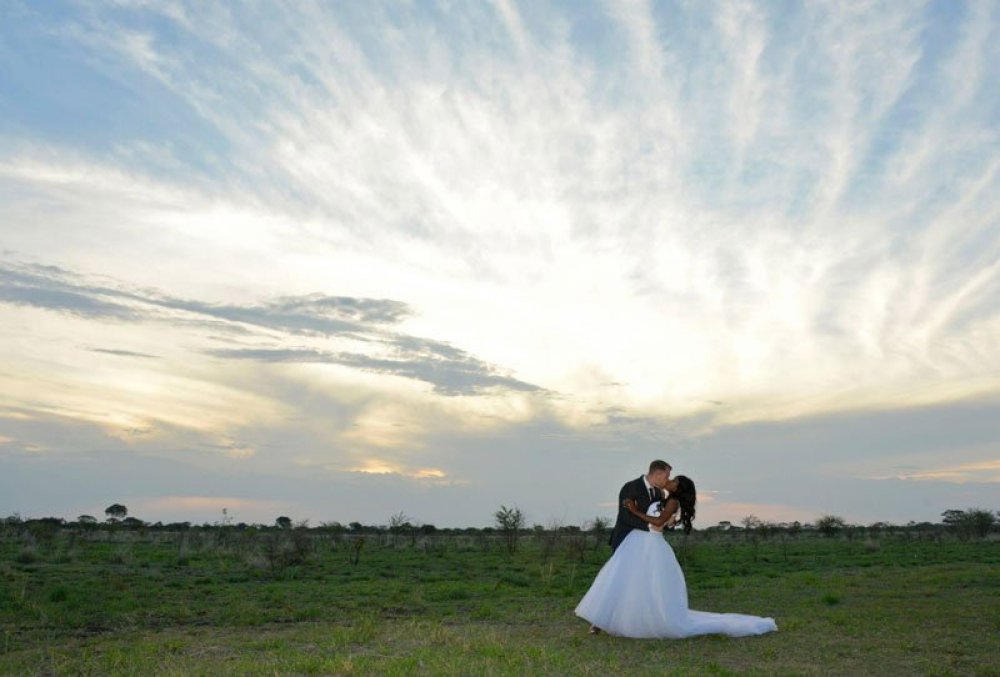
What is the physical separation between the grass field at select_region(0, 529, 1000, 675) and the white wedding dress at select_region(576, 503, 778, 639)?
24cm

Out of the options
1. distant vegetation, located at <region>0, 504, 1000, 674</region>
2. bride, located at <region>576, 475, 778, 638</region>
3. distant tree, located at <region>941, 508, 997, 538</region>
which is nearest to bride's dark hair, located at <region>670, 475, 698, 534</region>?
bride, located at <region>576, 475, 778, 638</region>

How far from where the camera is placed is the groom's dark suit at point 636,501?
1205 centimetres

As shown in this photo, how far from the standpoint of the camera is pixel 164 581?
866 inches

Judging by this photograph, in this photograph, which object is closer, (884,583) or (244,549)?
(884,583)

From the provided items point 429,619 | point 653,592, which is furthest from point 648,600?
point 429,619

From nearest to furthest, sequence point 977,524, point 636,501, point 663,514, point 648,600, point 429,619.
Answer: point 648,600
point 663,514
point 636,501
point 429,619
point 977,524

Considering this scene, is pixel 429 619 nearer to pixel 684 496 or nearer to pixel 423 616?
pixel 423 616

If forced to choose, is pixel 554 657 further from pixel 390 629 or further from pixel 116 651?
pixel 116 651

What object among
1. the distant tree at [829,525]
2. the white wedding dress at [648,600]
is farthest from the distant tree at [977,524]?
the white wedding dress at [648,600]

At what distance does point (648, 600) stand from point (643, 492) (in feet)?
4.99

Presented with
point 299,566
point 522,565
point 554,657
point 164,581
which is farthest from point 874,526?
point 554,657

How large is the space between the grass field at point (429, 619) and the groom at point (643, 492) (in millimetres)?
1627

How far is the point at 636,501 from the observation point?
12.1 m

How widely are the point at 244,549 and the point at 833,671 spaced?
30.2m
